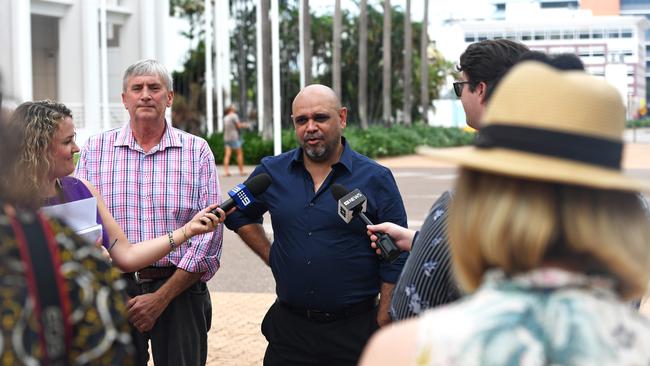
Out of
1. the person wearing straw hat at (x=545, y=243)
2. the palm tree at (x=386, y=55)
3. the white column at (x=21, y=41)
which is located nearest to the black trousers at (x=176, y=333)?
the person wearing straw hat at (x=545, y=243)

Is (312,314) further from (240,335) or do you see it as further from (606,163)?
(240,335)

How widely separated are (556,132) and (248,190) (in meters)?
3.18

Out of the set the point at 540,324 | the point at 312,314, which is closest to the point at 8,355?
the point at 540,324

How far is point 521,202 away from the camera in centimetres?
190

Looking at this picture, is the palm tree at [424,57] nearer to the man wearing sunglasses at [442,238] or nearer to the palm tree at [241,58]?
the palm tree at [241,58]

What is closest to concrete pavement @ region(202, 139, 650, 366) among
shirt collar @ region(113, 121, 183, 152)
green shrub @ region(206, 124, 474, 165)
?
shirt collar @ region(113, 121, 183, 152)

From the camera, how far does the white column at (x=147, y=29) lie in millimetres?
38156

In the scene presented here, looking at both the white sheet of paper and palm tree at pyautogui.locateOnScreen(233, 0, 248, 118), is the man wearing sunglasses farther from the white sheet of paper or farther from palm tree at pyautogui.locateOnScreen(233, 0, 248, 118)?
palm tree at pyautogui.locateOnScreen(233, 0, 248, 118)

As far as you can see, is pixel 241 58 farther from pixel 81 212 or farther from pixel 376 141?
pixel 81 212

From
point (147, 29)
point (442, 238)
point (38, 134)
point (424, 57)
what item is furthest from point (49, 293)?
point (424, 57)

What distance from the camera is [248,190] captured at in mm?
5012

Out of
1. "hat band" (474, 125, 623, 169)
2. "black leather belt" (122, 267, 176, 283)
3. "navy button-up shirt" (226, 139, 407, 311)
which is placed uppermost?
"hat band" (474, 125, 623, 169)

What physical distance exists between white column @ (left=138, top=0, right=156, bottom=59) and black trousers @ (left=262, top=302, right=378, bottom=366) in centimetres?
3377

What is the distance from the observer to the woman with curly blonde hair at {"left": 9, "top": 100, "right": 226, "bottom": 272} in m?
4.25
